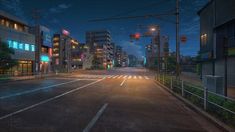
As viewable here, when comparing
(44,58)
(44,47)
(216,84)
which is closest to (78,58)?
(44,47)

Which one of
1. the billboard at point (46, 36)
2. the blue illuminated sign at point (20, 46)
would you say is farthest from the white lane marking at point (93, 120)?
the billboard at point (46, 36)

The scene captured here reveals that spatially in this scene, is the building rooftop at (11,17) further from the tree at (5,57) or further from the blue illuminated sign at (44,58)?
the tree at (5,57)

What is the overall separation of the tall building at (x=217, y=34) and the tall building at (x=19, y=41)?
3300cm

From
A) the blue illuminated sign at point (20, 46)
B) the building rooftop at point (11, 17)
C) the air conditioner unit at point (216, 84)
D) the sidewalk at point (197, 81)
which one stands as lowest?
the sidewalk at point (197, 81)

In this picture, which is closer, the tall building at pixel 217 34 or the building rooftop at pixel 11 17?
the tall building at pixel 217 34

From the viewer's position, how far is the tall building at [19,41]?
123ft

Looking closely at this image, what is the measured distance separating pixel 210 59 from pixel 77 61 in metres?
91.8

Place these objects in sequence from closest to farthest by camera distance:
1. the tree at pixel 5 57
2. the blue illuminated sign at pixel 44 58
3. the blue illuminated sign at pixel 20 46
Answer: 1. the tree at pixel 5 57
2. the blue illuminated sign at pixel 20 46
3. the blue illuminated sign at pixel 44 58

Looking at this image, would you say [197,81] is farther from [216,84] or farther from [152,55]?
[152,55]

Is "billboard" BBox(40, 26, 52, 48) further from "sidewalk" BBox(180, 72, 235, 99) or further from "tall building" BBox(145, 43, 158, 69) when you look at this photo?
"sidewalk" BBox(180, 72, 235, 99)

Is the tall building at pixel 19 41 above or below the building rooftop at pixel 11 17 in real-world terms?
below

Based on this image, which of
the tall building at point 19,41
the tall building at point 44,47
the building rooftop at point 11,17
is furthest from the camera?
the tall building at point 44,47

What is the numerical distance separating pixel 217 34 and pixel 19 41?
1506 inches

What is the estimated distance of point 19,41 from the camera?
41.4 meters
